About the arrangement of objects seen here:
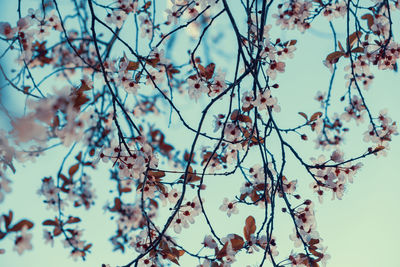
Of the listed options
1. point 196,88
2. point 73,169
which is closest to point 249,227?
point 196,88

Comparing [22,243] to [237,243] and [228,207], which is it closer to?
[237,243]

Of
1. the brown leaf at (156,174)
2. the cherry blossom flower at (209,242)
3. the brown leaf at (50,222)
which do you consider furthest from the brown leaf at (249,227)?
the brown leaf at (50,222)

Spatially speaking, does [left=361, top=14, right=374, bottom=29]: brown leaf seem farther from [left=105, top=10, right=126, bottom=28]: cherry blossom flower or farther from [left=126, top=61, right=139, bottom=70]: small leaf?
[left=105, top=10, right=126, bottom=28]: cherry blossom flower

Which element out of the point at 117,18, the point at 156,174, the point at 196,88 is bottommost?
the point at 156,174

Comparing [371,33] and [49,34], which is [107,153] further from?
[371,33]

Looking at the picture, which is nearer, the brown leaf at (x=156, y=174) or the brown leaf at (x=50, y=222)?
the brown leaf at (x=156, y=174)

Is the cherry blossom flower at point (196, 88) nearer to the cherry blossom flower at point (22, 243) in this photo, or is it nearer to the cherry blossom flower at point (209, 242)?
the cherry blossom flower at point (209, 242)

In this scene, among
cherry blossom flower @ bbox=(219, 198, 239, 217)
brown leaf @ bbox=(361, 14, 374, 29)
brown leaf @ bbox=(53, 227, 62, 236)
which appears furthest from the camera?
brown leaf @ bbox=(53, 227, 62, 236)

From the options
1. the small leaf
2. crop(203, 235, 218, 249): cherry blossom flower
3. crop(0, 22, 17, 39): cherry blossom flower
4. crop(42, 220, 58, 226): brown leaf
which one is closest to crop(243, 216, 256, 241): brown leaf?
crop(203, 235, 218, 249): cherry blossom flower

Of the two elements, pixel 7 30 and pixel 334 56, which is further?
pixel 334 56

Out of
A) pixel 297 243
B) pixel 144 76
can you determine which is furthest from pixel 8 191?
pixel 297 243

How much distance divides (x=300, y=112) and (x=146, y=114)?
219 cm

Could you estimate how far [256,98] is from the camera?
6.19ft

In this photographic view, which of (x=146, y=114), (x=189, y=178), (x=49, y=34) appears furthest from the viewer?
(x=146, y=114)
